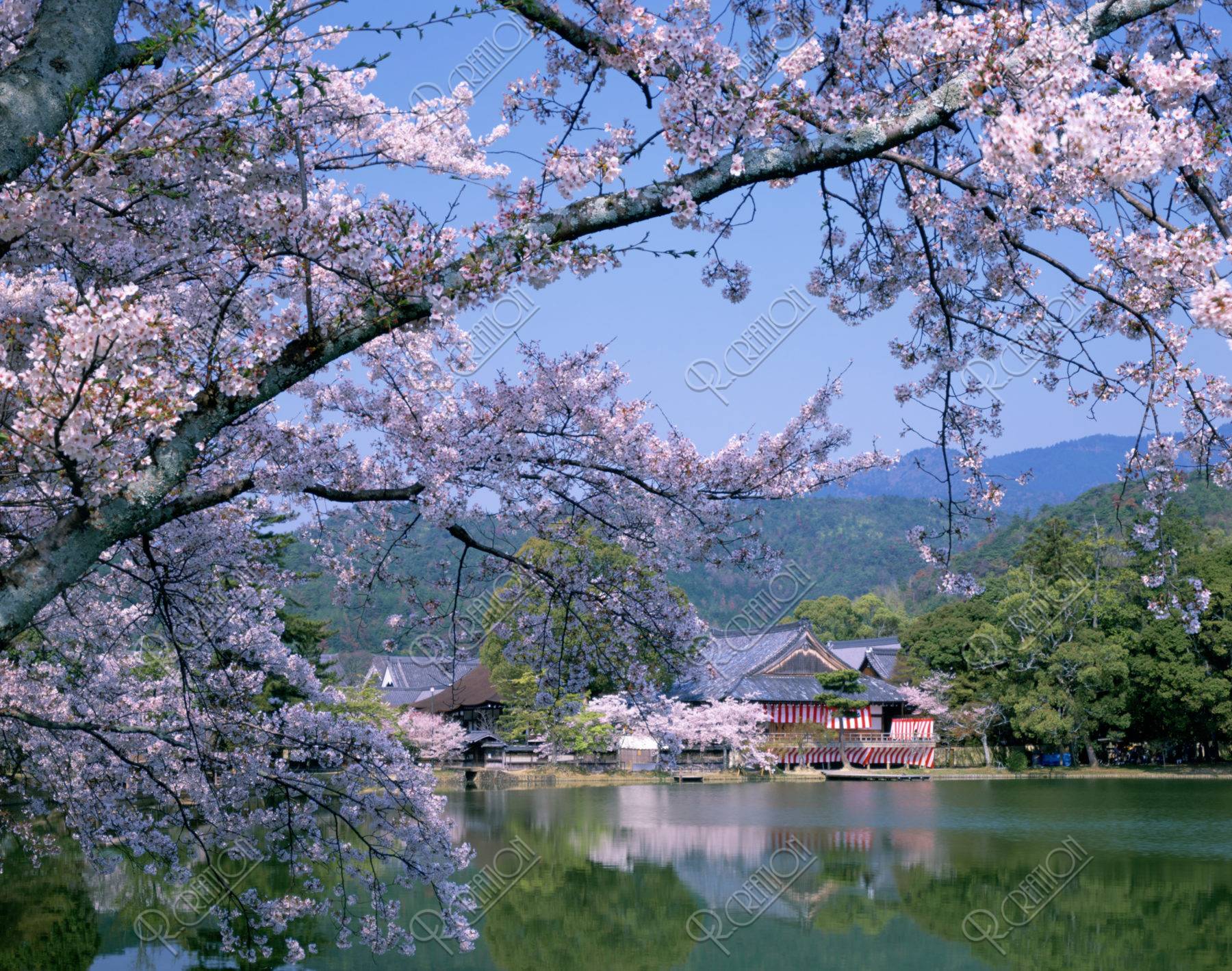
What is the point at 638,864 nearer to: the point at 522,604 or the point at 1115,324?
the point at 522,604

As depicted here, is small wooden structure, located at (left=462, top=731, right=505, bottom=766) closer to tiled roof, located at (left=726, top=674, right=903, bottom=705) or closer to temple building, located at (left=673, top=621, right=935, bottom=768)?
temple building, located at (left=673, top=621, right=935, bottom=768)

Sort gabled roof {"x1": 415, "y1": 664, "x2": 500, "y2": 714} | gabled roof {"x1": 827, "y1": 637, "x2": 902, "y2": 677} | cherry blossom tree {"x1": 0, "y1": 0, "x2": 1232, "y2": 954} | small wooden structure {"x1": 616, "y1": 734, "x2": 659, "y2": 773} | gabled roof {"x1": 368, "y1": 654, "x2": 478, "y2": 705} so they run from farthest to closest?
gabled roof {"x1": 368, "y1": 654, "x2": 478, "y2": 705}, gabled roof {"x1": 827, "y1": 637, "x2": 902, "y2": 677}, gabled roof {"x1": 415, "y1": 664, "x2": 500, "y2": 714}, small wooden structure {"x1": 616, "y1": 734, "x2": 659, "y2": 773}, cherry blossom tree {"x1": 0, "y1": 0, "x2": 1232, "y2": 954}

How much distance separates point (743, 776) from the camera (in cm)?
3148

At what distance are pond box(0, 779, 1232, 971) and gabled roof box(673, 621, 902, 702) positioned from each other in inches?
539

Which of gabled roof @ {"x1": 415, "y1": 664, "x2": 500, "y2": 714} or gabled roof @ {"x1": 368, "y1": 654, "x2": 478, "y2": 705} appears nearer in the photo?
gabled roof @ {"x1": 415, "y1": 664, "x2": 500, "y2": 714}

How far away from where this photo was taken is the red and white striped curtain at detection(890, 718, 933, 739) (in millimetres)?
36250

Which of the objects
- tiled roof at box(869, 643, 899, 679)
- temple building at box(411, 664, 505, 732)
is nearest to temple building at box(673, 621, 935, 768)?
tiled roof at box(869, 643, 899, 679)

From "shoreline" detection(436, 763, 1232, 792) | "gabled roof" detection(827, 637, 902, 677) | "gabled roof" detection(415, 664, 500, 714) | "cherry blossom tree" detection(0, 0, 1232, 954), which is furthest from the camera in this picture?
"gabled roof" detection(827, 637, 902, 677)

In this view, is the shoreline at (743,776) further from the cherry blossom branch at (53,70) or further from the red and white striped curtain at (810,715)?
the cherry blossom branch at (53,70)

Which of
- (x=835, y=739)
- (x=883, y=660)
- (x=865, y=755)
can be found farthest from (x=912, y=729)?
(x=883, y=660)

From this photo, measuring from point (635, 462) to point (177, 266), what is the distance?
2594 millimetres

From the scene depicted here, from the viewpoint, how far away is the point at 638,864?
47.8 feet

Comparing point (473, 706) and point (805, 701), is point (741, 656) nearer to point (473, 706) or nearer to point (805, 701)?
point (805, 701)

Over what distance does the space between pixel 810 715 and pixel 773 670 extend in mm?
2164
